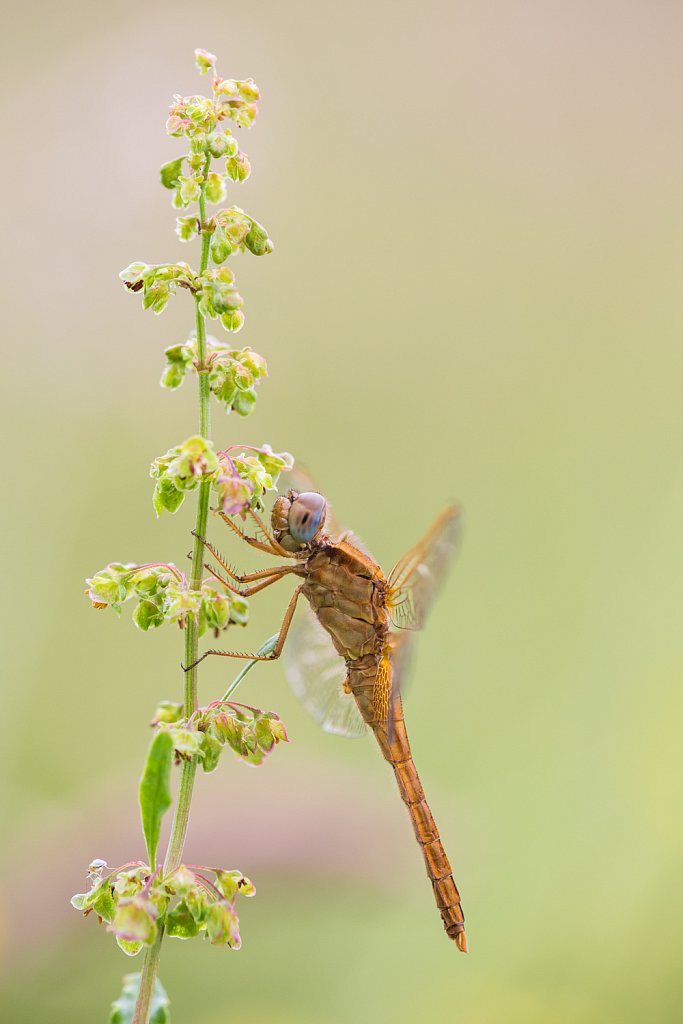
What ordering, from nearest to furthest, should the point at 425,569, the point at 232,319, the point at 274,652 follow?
1. the point at 232,319
2. the point at 274,652
3. the point at 425,569

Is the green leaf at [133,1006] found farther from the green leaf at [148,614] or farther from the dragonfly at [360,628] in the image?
the dragonfly at [360,628]

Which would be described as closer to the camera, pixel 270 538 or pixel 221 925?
pixel 221 925

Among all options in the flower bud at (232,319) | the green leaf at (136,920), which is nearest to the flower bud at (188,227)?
the flower bud at (232,319)

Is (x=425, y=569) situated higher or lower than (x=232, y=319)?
lower

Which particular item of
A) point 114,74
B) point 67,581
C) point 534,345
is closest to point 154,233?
point 114,74

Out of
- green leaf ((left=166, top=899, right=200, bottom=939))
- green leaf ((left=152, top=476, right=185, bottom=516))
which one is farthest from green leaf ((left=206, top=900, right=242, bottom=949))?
green leaf ((left=152, top=476, right=185, bottom=516))

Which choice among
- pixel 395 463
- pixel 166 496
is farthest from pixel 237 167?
pixel 395 463

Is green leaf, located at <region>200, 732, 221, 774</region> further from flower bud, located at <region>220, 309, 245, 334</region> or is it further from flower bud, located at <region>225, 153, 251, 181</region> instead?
flower bud, located at <region>225, 153, 251, 181</region>

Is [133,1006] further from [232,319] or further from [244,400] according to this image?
[232,319]
